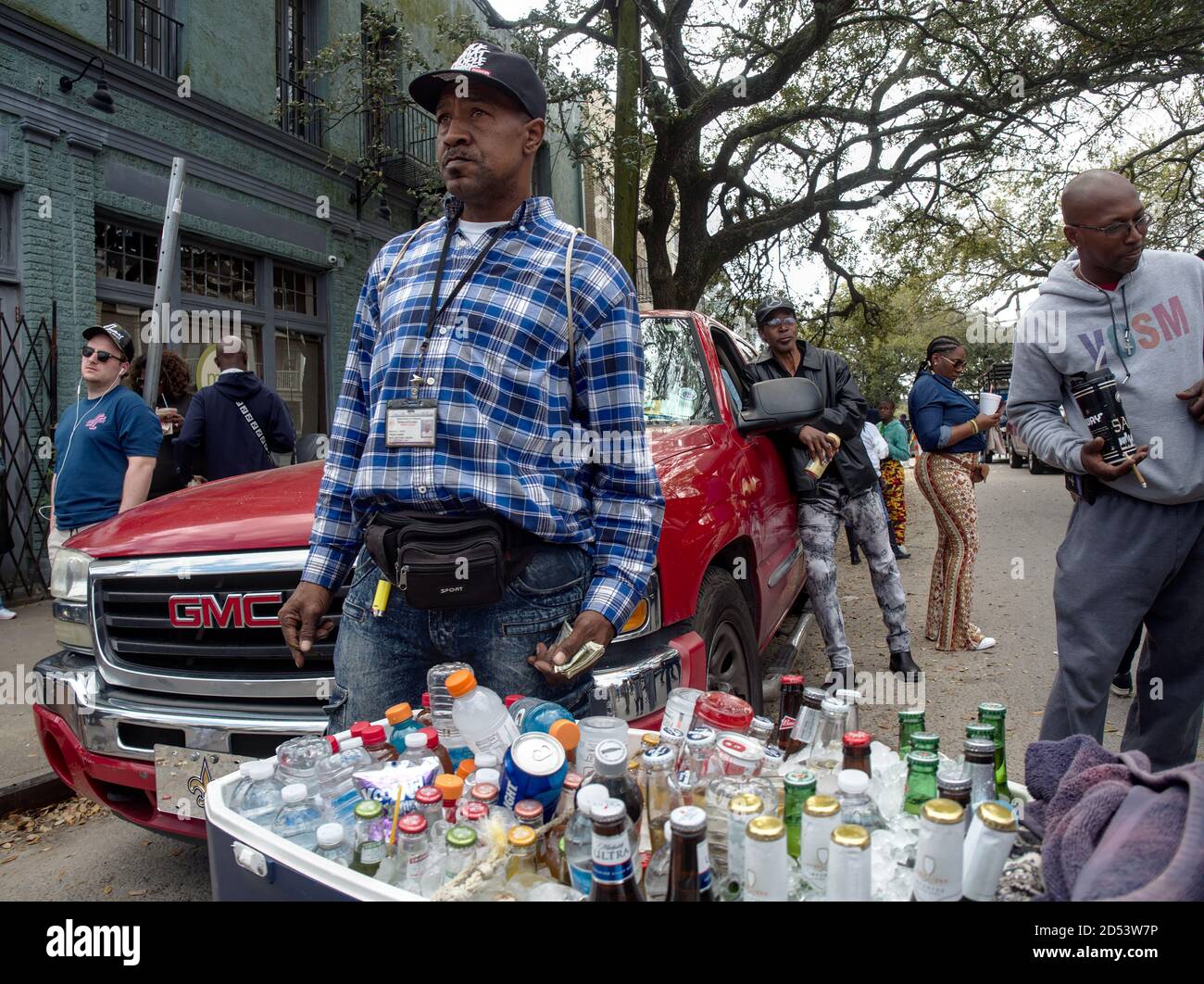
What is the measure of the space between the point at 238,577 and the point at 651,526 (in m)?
1.45

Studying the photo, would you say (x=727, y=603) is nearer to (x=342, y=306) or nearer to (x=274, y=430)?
(x=274, y=430)

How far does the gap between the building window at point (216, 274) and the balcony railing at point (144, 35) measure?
1881 mm

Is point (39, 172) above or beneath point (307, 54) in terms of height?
beneath

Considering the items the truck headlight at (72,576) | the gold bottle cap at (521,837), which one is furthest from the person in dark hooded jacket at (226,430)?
the gold bottle cap at (521,837)

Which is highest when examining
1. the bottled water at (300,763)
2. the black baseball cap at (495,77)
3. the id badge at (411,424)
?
the black baseball cap at (495,77)

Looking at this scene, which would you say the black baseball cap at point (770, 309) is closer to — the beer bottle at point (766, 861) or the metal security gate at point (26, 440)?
the beer bottle at point (766, 861)

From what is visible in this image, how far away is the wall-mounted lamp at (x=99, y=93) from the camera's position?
8.16m

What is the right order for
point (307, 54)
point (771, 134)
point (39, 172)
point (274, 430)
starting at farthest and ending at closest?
1. point (771, 134)
2. point (307, 54)
3. point (39, 172)
4. point (274, 430)

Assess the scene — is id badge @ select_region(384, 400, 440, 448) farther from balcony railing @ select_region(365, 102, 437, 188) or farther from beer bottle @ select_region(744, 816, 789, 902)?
balcony railing @ select_region(365, 102, 437, 188)

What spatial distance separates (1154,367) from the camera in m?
2.71

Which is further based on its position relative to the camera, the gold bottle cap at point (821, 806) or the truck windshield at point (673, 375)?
the truck windshield at point (673, 375)

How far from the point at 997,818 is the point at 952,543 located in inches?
190
